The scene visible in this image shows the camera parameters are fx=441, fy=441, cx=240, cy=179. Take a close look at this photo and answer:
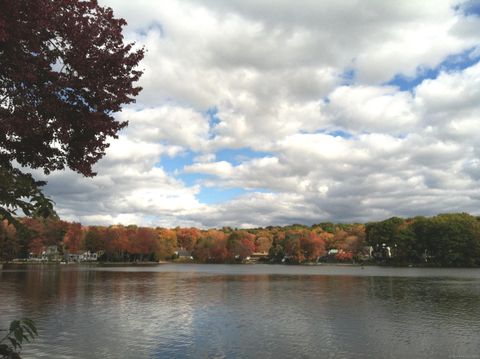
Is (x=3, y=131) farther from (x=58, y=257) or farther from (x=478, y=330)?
(x=58, y=257)

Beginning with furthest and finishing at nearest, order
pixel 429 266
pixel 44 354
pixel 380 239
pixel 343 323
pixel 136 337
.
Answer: pixel 380 239
pixel 429 266
pixel 343 323
pixel 136 337
pixel 44 354

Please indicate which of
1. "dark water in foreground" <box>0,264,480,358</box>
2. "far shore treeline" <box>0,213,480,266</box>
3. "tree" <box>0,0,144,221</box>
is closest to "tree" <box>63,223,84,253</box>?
"far shore treeline" <box>0,213,480,266</box>

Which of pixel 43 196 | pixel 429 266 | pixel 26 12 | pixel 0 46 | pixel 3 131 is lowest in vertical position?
pixel 429 266

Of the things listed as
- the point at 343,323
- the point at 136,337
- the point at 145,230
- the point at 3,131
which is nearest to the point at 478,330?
the point at 343,323

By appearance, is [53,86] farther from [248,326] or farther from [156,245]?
[156,245]

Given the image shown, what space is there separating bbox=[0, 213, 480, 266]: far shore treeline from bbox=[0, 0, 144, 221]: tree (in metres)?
124

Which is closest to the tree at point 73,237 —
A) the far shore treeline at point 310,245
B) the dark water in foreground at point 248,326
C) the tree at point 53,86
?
the far shore treeline at point 310,245

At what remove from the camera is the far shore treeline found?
424 feet

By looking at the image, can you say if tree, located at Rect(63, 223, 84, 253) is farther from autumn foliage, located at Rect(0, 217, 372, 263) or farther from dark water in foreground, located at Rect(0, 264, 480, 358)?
dark water in foreground, located at Rect(0, 264, 480, 358)

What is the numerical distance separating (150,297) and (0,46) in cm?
3728

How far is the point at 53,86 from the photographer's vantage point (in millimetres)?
8055

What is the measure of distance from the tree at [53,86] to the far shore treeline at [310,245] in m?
124

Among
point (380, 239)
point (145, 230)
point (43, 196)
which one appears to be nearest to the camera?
point (43, 196)

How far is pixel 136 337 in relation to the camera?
22844 millimetres
